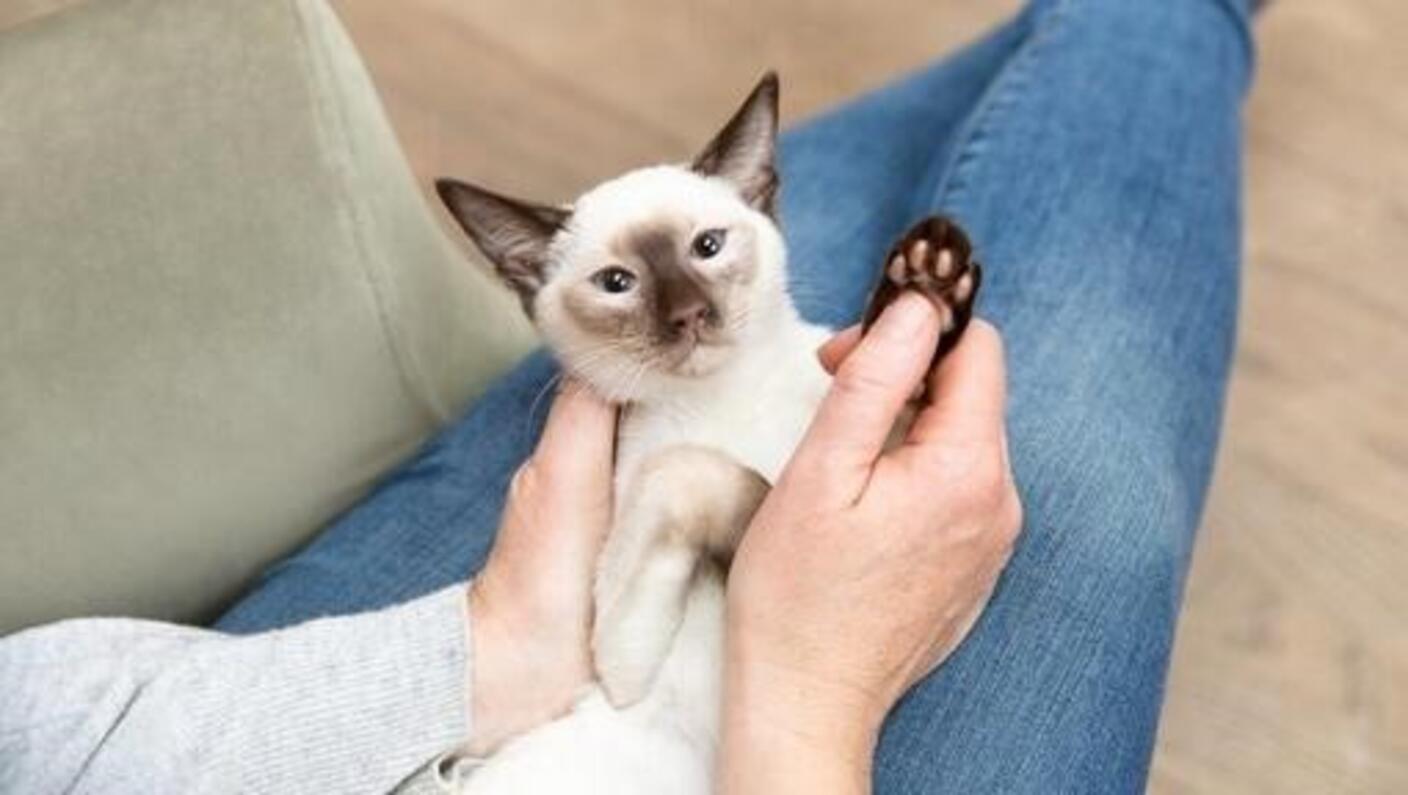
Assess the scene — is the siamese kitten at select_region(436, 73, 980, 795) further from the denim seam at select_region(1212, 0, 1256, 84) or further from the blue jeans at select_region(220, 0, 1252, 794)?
the denim seam at select_region(1212, 0, 1256, 84)

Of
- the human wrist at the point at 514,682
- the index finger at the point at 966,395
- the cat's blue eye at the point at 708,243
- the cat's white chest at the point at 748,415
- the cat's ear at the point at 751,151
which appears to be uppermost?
the cat's ear at the point at 751,151

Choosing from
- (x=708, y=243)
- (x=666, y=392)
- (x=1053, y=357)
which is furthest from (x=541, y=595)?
(x=1053, y=357)

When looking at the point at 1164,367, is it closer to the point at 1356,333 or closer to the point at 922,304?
the point at 922,304

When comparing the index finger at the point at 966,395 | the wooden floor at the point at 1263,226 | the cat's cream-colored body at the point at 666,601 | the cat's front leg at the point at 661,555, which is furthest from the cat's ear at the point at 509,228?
the wooden floor at the point at 1263,226

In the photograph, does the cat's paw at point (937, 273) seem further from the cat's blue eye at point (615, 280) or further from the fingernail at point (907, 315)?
the cat's blue eye at point (615, 280)

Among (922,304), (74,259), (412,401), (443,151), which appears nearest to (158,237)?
(74,259)
